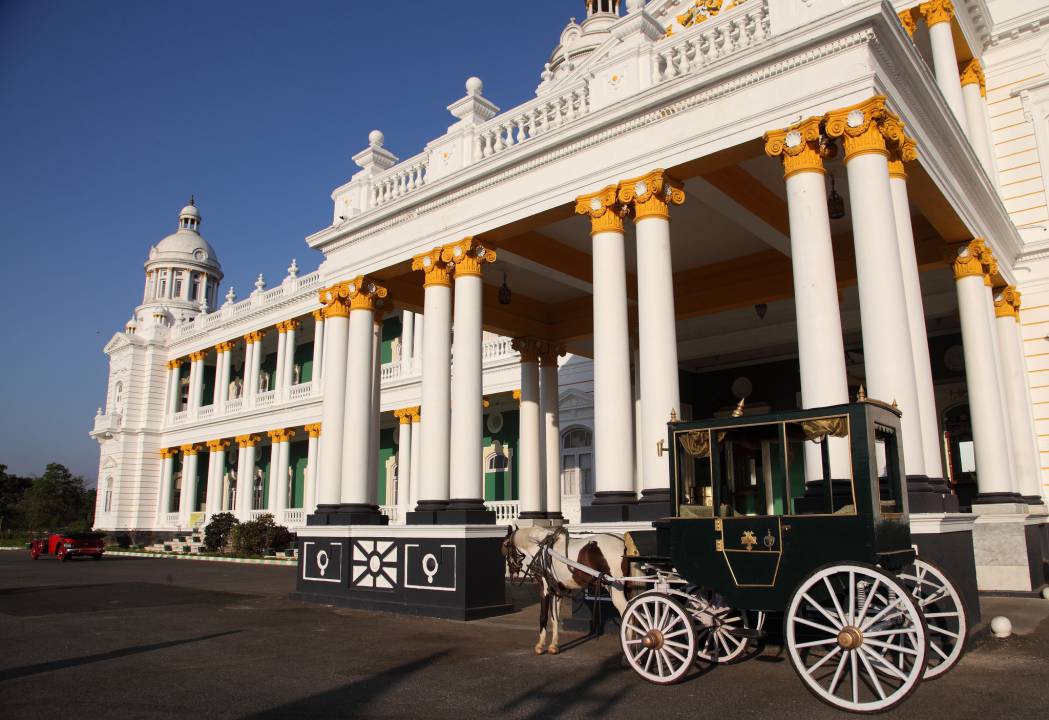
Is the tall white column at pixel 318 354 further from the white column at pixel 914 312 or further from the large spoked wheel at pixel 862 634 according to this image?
the large spoked wheel at pixel 862 634

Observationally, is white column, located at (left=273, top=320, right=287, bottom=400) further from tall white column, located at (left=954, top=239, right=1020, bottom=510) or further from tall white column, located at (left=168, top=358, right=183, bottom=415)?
tall white column, located at (left=954, top=239, right=1020, bottom=510)

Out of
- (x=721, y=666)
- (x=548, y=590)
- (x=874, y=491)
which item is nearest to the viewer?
(x=874, y=491)

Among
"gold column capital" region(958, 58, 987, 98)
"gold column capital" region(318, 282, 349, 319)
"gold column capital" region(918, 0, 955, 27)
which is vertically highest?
"gold column capital" region(918, 0, 955, 27)

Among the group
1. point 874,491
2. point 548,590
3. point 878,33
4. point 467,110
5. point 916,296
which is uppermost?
point 467,110

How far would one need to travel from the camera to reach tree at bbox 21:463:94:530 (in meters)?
56.4

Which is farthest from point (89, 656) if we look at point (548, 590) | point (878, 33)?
point (878, 33)

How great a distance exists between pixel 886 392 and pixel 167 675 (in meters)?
7.50

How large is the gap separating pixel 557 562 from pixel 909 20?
12.4 meters

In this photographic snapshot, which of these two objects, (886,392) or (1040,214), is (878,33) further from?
(1040,214)

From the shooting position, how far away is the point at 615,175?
10805 millimetres

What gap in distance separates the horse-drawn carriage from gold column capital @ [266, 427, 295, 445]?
95.4 feet

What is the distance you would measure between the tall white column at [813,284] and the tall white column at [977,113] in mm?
8652

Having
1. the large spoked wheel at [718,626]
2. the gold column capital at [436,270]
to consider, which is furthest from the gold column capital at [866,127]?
the gold column capital at [436,270]

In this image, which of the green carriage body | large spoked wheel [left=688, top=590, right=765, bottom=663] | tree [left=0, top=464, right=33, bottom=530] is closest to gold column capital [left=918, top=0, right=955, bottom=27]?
the green carriage body
